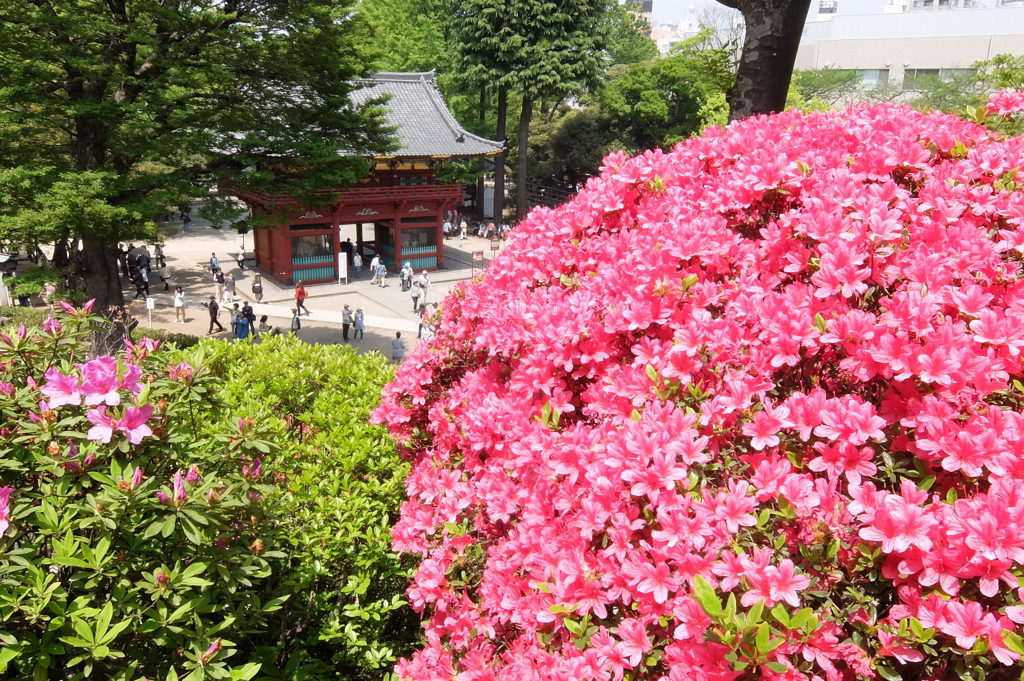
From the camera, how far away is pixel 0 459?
8.58ft

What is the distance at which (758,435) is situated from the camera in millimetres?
2123

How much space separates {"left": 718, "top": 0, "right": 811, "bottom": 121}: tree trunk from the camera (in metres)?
4.64

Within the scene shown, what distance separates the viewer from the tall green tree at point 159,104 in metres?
10.2

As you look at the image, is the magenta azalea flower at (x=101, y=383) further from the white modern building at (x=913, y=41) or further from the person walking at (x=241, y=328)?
the white modern building at (x=913, y=41)

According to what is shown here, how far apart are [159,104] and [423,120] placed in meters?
16.0

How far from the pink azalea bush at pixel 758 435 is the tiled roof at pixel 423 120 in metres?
22.8

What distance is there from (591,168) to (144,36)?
27706 mm

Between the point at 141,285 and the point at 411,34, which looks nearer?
the point at 141,285

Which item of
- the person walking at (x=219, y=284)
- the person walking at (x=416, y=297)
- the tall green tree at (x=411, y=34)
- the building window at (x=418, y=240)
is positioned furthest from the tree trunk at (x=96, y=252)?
the tall green tree at (x=411, y=34)

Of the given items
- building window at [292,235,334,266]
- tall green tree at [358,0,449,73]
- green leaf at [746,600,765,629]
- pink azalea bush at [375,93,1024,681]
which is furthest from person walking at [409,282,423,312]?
green leaf at [746,600,765,629]

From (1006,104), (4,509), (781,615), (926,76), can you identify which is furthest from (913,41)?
(4,509)

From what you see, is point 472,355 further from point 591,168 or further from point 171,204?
point 591,168

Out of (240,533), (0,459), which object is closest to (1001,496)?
(240,533)

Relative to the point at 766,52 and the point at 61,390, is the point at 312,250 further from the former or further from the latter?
the point at 61,390
